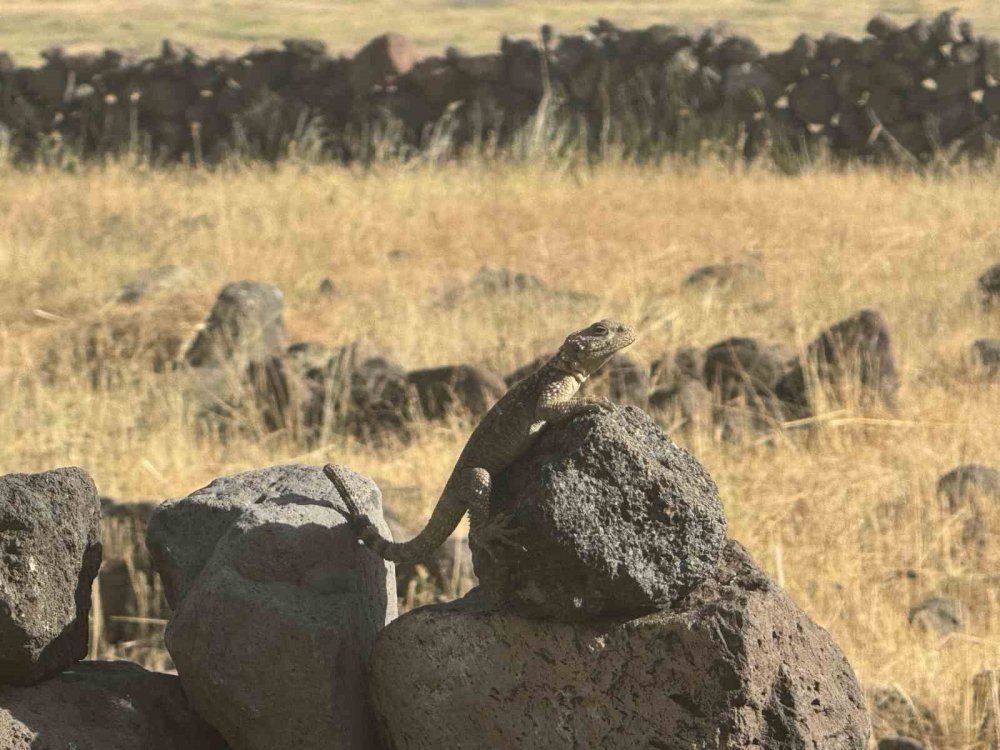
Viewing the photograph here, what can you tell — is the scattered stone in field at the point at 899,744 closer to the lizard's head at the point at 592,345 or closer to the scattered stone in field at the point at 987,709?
the scattered stone in field at the point at 987,709

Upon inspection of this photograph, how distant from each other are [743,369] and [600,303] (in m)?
2.21

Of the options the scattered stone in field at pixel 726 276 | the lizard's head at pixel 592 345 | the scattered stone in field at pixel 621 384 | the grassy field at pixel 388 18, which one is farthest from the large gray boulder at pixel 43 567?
the grassy field at pixel 388 18

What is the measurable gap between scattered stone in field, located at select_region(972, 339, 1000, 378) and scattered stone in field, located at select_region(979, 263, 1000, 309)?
4.45 feet

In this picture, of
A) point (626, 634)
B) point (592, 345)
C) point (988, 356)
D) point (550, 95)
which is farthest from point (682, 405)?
point (550, 95)

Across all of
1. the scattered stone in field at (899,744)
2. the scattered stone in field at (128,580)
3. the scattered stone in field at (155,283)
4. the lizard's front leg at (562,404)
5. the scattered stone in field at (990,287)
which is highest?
the lizard's front leg at (562,404)

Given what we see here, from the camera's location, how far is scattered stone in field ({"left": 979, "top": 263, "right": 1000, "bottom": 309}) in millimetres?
10516

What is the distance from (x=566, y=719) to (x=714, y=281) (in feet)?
26.2

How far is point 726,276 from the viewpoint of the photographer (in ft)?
36.9

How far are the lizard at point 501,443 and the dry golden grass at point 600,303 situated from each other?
2.08m

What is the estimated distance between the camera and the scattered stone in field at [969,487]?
6746 millimetres

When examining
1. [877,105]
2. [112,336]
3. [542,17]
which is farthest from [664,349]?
[542,17]

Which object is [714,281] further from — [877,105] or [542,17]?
[542,17]

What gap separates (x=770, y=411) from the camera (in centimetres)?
816

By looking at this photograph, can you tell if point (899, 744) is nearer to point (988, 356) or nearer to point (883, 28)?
point (988, 356)
